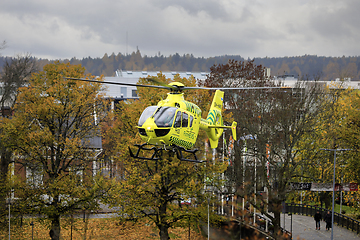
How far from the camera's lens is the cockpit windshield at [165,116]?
54.0ft

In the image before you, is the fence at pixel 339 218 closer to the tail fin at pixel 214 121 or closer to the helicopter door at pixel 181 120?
the tail fin at pixel 214 121

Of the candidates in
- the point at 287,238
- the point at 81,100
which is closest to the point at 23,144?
the point at 81,100

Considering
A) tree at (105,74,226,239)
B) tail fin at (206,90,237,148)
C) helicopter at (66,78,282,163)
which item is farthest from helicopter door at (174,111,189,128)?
tree at (105,74,226,239)

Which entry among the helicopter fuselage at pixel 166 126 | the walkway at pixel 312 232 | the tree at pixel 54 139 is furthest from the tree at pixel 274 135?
the helicopter fuselage at pixel 166 126

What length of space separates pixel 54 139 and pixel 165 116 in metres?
13.3

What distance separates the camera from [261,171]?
32.2 metres

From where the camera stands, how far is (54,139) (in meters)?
26.6

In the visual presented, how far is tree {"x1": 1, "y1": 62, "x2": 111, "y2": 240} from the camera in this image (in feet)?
84.7

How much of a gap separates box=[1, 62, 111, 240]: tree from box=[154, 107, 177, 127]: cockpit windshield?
1134 centimetres

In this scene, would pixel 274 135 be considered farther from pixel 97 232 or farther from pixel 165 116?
pixel 97 232

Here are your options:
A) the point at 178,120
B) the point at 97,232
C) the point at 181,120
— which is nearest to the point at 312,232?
the point at 97,232

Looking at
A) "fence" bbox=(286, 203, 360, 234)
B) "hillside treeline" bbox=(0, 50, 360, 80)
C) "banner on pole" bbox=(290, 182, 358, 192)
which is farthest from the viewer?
"hillside treeline" bbox=(0, 50, 360, 80)

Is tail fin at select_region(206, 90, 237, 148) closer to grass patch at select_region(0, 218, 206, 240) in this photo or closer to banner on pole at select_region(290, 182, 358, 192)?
banner on pole at select_region(290, 182, 358, 192)

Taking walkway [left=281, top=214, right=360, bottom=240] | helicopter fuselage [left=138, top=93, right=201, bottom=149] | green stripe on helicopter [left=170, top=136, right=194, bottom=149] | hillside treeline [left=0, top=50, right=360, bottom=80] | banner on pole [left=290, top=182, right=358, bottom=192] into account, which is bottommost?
walkway [left=281, top=214, right=360, bottom=240]
